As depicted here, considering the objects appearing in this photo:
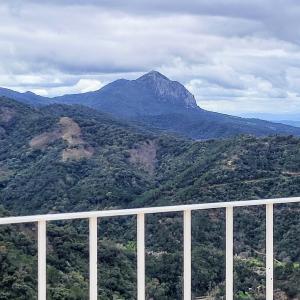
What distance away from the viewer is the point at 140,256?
7.33 feet

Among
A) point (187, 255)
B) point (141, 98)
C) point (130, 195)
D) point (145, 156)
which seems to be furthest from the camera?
point (141, 98)

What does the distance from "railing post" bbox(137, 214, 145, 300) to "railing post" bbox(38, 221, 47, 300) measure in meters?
0.33

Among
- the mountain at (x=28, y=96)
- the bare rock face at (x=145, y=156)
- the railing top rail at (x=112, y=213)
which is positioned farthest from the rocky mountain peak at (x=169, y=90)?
the railing top rail at (x=112, y=213)

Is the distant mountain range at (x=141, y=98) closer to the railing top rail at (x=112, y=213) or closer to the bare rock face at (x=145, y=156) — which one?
the bare rock face at (x=145, y=156)

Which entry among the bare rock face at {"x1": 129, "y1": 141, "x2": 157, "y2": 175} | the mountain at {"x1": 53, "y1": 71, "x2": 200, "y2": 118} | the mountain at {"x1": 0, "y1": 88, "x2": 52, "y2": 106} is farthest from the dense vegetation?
the mountain at {"x1": 53, "y1": 71, "x2": 200, "y2": 118}

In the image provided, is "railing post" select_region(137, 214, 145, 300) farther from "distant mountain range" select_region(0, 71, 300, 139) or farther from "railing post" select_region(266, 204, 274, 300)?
"distant mountain range" select_region(0, 71, 300, 139)

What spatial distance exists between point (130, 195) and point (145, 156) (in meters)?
8.67

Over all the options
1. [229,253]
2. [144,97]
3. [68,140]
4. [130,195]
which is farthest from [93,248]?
[144,97]

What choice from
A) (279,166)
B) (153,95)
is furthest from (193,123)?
(279,166)

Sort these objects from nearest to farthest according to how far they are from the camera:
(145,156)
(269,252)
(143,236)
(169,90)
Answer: (143,236) < (269,252) < (145,156) < (169,90)

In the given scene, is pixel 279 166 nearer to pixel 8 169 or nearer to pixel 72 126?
pixel 8 169

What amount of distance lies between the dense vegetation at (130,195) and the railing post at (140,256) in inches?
11.9

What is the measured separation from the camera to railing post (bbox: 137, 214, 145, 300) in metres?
2.21

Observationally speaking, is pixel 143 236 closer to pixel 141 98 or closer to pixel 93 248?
pixel 93 248
